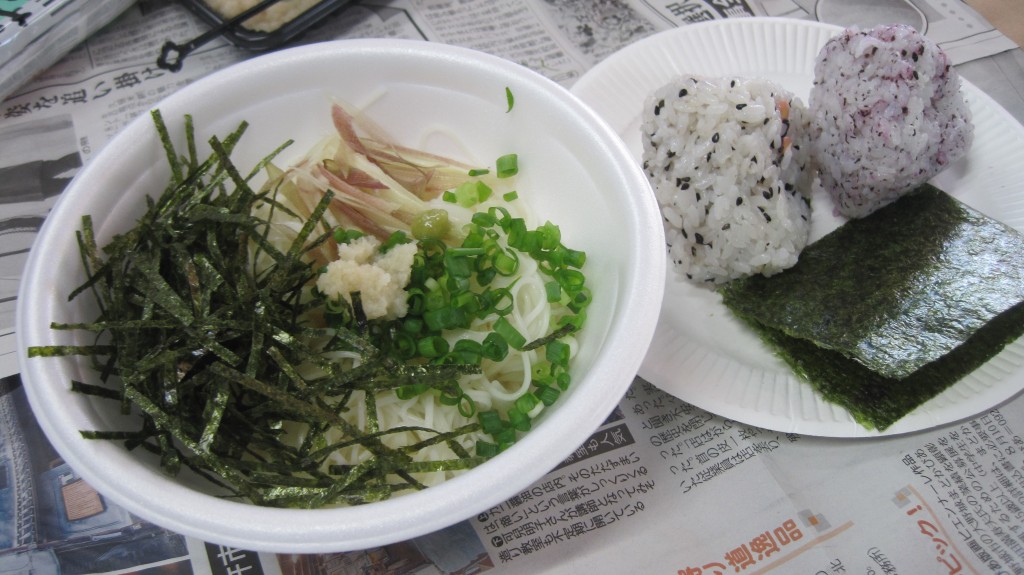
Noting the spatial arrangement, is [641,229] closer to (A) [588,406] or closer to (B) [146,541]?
(A) [588,406]

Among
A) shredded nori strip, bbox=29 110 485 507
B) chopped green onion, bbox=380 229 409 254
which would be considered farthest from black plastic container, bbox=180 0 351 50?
chopped green onion, bbox=380 229 409 254

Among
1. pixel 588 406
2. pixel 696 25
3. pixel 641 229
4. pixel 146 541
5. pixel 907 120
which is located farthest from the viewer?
pixel 696 25

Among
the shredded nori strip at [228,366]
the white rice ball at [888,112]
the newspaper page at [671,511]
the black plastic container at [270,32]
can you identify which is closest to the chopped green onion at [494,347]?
the shredded nori strip at [228,366]

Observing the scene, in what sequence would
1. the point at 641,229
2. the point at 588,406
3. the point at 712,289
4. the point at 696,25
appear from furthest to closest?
the point at 696,25, the point at 712,289, the point at 641,229, the point at 588,406

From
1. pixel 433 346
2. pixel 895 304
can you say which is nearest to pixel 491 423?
pixel 433 346

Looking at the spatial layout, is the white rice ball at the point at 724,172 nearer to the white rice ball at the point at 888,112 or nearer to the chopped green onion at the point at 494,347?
the white rice ball at the point at 888,112

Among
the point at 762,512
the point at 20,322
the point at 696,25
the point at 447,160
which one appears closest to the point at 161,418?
the point at 20,322
